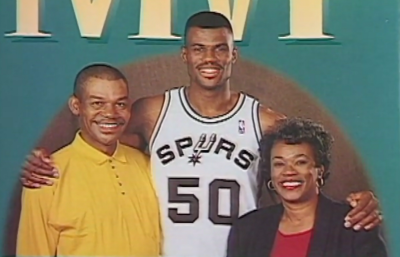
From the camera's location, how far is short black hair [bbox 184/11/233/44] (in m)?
0.71

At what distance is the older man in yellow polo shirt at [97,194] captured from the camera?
2.30 feet

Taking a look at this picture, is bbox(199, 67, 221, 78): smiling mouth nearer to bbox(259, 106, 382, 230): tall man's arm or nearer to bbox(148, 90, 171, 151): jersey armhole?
bbox(148, 90, 171, 151): jersey armhole

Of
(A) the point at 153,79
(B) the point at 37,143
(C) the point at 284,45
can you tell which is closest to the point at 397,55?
(C) the point at 284,45

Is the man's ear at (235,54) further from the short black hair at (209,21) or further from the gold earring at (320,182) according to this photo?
the gold earring at (320,182)

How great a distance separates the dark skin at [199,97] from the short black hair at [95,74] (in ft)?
0.15

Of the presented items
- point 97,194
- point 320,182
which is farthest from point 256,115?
point 97,194

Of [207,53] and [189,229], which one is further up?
[207,53]

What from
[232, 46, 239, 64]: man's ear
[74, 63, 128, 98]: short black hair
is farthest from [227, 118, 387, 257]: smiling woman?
[74, 63, 128, 98]: short black hair

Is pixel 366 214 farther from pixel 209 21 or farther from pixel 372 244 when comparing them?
pixel 209 21

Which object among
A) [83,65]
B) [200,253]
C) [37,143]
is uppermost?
[83,65]

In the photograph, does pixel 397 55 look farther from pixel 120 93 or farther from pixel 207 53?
pixel 120 93

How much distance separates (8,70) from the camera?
73 cm

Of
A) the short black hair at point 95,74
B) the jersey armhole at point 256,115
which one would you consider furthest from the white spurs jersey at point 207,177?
the short black hair at point 95,74

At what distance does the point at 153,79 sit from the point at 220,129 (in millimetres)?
108
